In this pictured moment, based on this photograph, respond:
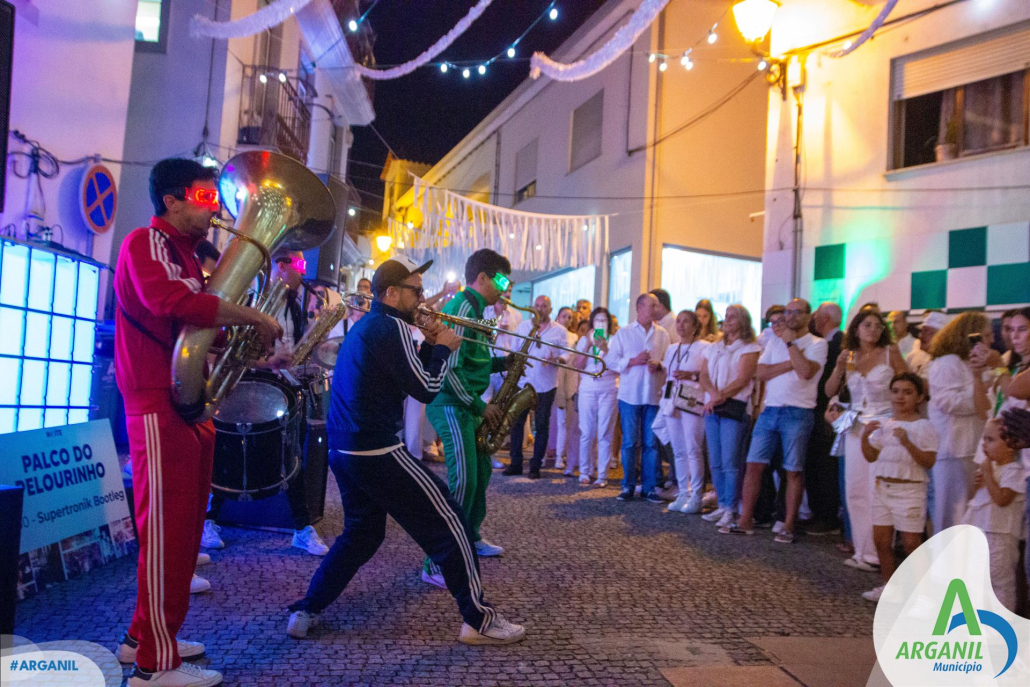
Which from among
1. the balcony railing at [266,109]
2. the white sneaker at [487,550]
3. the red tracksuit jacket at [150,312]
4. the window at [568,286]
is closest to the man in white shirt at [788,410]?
the white sneaker at [487,550]

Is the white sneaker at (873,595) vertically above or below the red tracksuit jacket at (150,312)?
below

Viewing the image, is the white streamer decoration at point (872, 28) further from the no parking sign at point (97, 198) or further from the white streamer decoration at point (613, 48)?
the no parking sign at point (97, 198)

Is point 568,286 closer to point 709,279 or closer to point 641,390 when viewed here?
point 709,279

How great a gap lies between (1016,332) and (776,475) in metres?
3.42

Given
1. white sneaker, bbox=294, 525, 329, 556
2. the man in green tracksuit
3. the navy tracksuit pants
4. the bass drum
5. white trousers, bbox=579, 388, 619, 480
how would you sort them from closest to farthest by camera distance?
the navy tracksuit pants → the man in green tracksuit → the bass drum → white sneaker, bbox=294, 525, 329, 556 → white trousers, bbox=579, 388, 619, 480

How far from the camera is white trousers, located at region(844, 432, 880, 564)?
552 centimetres

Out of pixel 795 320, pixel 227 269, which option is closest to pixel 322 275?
pixel 795 320

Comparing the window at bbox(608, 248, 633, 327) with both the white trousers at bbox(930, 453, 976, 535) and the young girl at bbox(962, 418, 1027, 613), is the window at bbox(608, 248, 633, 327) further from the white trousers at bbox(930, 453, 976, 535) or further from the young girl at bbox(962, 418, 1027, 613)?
the young girl at bbox(962, 418, 1027, 613)

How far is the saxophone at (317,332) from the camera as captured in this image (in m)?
5.31

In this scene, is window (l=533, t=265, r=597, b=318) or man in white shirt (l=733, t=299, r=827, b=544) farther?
window (l=533, t=265, r=597, b=318)

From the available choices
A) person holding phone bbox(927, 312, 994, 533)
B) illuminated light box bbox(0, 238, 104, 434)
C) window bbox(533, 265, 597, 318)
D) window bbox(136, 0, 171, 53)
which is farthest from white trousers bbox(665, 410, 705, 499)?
window bbox(136, 0, 171, 53)

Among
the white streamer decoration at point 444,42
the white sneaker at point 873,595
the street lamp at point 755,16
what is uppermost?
the street lamp at point 755,16

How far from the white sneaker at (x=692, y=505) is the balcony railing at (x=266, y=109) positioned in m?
9.97

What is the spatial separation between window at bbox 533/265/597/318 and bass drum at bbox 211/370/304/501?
10.7 m
